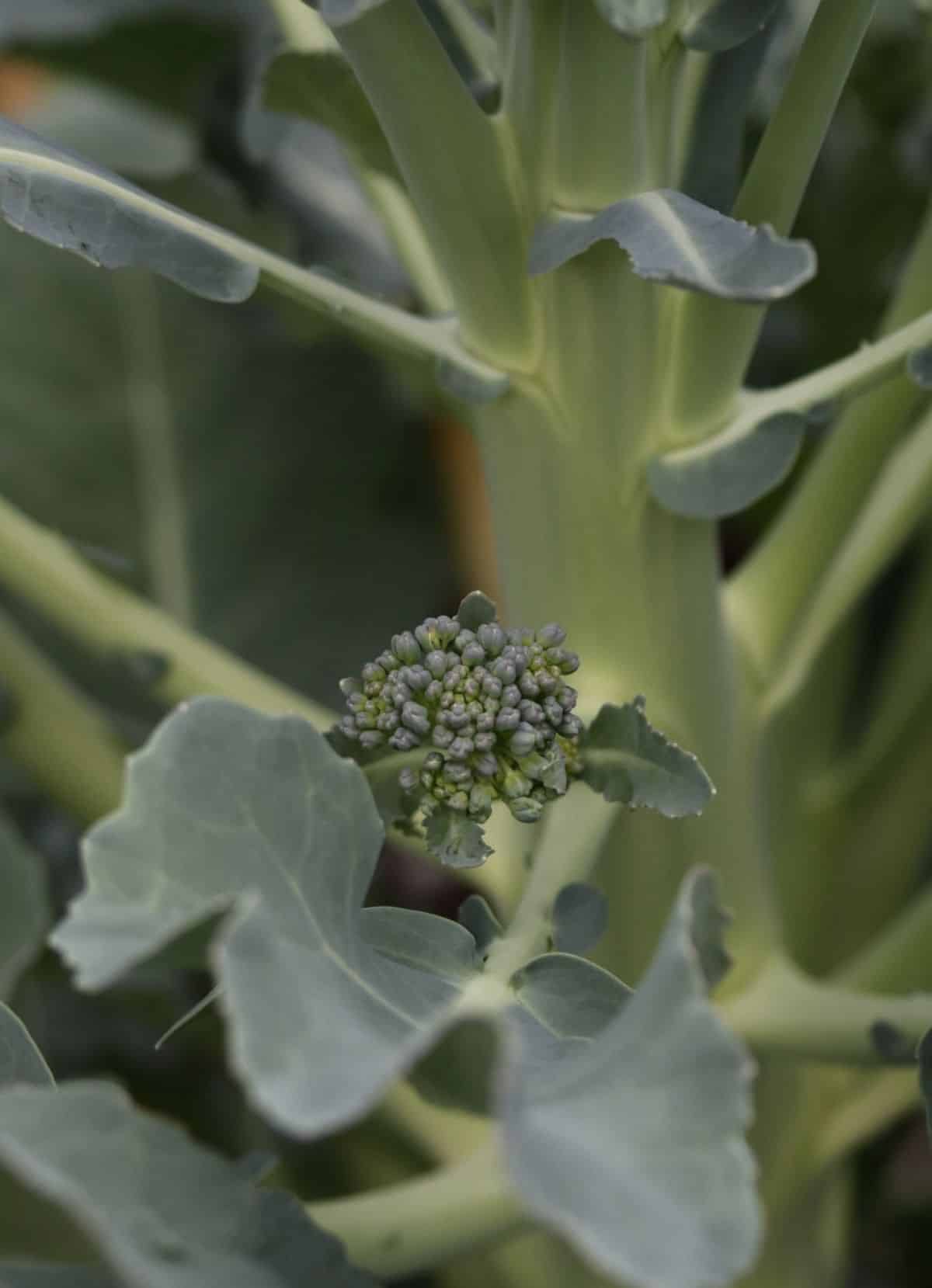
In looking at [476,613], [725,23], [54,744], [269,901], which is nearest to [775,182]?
[725,23]

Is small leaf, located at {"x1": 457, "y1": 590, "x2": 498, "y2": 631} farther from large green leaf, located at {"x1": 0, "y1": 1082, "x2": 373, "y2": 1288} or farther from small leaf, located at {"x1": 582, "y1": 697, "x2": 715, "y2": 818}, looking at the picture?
large green leaf, located at {"x1": 0, "y1": 1082, "x2": 373, "y2": 1288}

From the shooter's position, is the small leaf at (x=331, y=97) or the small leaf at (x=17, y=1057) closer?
the small leaf at (x=17, y=1057)

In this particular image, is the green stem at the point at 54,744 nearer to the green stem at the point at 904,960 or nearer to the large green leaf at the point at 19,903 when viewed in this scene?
the large green leaf at the point at 19,903

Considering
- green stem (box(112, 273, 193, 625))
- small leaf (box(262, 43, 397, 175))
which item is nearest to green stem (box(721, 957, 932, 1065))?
small leaf (box(262, 43, 397, 175))

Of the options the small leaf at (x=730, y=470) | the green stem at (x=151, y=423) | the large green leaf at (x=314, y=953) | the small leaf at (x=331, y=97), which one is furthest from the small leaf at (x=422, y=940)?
the green stem at (x=151, y=423)

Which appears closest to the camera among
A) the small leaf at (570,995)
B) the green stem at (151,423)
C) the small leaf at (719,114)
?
the small leaf at (570,995)
